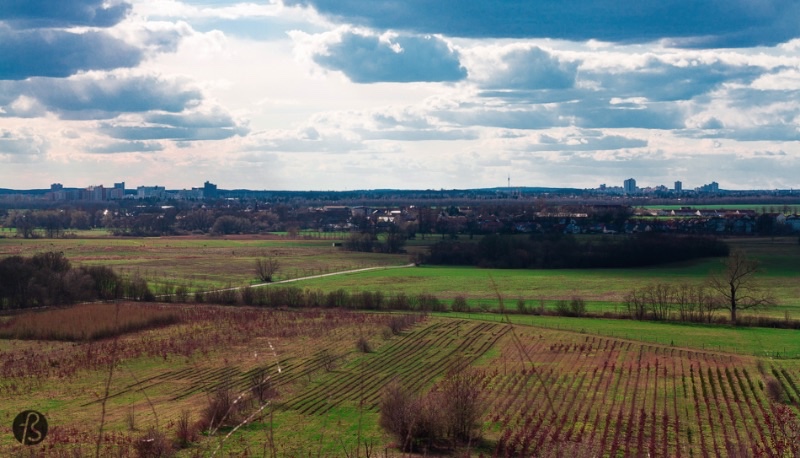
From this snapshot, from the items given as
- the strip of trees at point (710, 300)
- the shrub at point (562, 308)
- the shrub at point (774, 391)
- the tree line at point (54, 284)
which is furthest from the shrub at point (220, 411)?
the tree line at point (54, 284)

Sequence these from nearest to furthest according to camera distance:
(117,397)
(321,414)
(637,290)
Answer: (321,414)
(117,397)
(637,290)

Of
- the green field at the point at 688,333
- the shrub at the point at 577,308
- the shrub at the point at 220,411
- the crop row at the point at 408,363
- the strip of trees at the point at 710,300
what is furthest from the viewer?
the shrub at the point at 577,308

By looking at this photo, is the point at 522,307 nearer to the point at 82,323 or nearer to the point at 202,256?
the point at 82,323

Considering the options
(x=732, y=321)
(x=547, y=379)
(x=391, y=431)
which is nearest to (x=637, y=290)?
(x=732, y=321)

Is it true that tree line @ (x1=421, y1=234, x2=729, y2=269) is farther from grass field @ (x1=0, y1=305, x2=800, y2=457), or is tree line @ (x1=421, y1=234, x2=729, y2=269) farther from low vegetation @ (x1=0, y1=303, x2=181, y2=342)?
low vegetation @ (x1=0, y1=303, x2=181, y2=342)

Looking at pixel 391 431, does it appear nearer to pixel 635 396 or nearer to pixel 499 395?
pixel 499 395

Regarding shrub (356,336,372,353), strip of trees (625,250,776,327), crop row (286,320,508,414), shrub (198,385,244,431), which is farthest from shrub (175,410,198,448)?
strip of trees (625,250,776,327)

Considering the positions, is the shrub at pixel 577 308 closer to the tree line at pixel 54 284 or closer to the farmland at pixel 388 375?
the farmland at pixel 388 375
